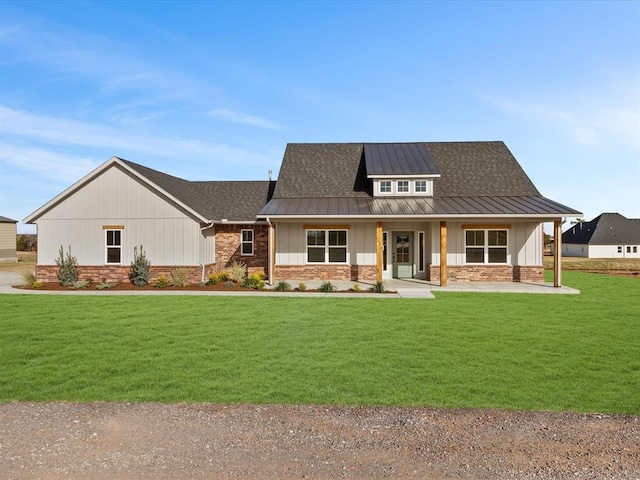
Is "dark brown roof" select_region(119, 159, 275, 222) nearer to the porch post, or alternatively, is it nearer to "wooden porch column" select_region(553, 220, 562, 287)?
the porch post

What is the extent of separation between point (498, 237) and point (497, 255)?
→ 32.4 inches

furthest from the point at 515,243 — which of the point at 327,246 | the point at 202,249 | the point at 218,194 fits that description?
the point at 218,194

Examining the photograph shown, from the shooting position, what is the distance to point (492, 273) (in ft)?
63.7

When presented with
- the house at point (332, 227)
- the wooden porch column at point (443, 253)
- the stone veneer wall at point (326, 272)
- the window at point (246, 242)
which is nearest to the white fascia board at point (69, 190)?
the house at point (332, 227)

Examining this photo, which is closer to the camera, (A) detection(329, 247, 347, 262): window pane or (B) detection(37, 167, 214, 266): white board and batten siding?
(B) detection(37, 167, 214, 266): white board and batten siding

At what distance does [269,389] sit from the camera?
19.8 feet

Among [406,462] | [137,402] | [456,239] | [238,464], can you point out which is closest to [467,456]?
[406,462]

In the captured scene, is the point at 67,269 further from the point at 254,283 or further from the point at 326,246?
the point at 326,246

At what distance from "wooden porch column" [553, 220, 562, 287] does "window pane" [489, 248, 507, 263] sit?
214cm

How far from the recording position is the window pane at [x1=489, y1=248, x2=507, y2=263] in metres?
19.5

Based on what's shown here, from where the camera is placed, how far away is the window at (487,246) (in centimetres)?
1955

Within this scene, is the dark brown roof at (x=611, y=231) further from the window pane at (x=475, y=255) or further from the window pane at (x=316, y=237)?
the window pane at (x=316, y=237)

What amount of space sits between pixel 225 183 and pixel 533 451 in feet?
76.6

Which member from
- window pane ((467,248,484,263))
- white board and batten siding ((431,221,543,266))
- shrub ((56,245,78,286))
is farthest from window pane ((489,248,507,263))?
shrub ((56,245,78,286))
